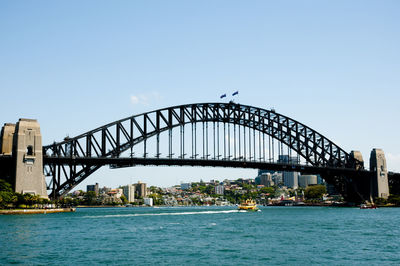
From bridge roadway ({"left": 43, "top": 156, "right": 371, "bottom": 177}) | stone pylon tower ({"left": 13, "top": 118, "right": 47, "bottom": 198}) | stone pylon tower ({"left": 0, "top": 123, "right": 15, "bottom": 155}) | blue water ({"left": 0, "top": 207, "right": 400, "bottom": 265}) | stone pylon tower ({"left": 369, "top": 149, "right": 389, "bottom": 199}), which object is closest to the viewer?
blue water ({"left": 0, "top": 207, "right": 400, "bottom": 265})

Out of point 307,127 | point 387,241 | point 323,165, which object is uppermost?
point 307,127

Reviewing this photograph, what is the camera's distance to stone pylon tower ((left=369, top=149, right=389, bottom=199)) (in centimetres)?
12712

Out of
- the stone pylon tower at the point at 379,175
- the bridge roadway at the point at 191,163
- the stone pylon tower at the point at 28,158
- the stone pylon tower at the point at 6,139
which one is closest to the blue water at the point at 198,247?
the stone pylon tower at the point at 28,158

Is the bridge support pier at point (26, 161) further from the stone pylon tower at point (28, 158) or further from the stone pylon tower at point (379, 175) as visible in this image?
the stone pylon tower at point (379, 175)

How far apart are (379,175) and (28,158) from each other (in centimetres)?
9103

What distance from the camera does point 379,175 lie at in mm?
127562

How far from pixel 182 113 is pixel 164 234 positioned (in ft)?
202

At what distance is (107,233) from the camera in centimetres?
4894

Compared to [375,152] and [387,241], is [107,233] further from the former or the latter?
[375,152]

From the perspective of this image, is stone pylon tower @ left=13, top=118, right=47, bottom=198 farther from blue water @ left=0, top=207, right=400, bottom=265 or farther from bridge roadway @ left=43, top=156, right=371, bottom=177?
blue water @ left=0, top=207, right=400, bottom=265

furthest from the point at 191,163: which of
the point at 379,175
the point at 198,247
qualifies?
the point at 198,247

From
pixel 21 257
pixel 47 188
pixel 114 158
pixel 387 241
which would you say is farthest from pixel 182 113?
pixel 21 257

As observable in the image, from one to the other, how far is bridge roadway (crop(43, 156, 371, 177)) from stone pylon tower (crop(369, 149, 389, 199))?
A: 7.99 ft

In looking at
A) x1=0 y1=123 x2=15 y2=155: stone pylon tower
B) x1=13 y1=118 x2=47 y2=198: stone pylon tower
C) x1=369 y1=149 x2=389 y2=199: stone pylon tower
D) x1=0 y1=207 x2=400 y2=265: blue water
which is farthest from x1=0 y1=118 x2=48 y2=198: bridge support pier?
x1=369 y1=149 x2=389 y2=199: stone pylon tower
